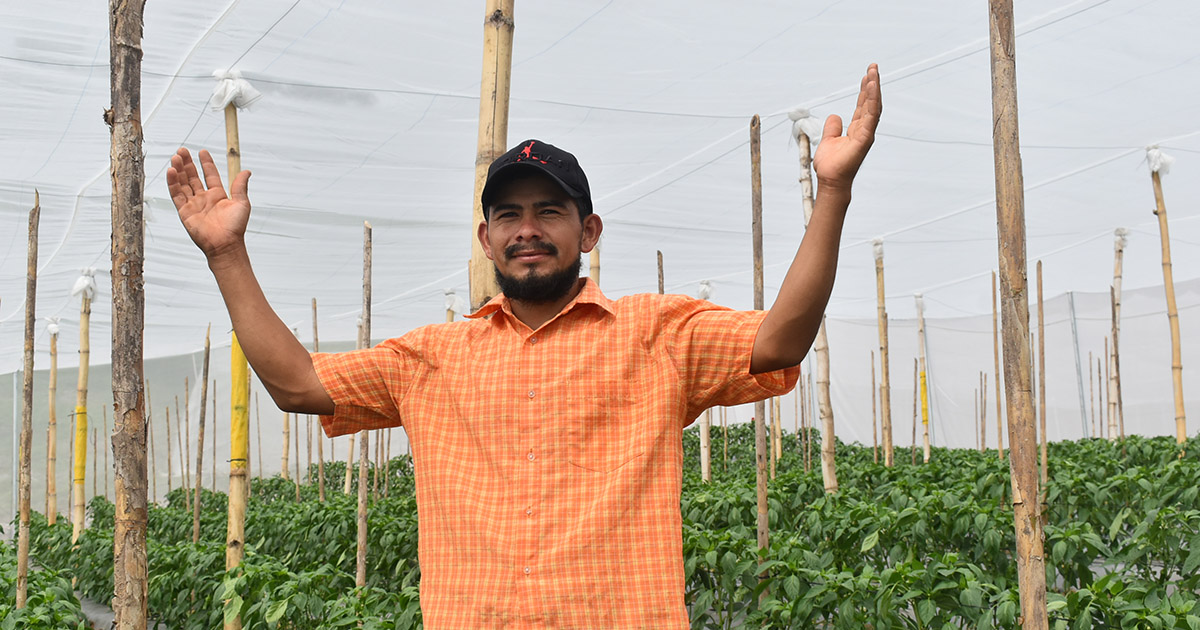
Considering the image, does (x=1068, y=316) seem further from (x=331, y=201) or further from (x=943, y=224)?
(x=331, y=201)

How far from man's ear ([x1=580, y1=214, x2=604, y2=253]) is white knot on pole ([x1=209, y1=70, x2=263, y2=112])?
3345 millimetres

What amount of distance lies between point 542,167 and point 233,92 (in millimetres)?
3413

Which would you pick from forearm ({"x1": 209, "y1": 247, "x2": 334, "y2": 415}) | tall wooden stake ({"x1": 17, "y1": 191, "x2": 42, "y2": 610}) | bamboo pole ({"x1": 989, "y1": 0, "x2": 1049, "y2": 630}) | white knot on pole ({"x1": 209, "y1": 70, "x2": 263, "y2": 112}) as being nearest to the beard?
forearm ({"x1": 209, "y1": 247, "x2": 334, "y2": 415})

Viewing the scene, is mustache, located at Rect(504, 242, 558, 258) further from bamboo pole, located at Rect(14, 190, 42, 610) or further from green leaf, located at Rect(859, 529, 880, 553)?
bamboo pole, located at Rect(14, 190, 42, 610)

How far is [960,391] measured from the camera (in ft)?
61.0

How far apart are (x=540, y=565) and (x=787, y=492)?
175 inches

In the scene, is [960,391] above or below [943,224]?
below

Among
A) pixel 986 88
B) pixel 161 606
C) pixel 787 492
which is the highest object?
pixel 986 88

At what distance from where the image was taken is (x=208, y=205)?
158 cm

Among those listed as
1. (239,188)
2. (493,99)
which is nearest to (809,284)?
(239,188)

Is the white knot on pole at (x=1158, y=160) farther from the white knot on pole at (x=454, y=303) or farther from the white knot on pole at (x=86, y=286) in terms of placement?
the white knot on pole at (x=86, y=286)

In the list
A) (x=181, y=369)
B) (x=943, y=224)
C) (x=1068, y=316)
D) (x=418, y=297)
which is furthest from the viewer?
(x=181, y=369)

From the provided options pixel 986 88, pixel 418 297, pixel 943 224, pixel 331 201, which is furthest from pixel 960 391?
pixel 331 201

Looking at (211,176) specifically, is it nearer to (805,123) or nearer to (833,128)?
(833,128)
